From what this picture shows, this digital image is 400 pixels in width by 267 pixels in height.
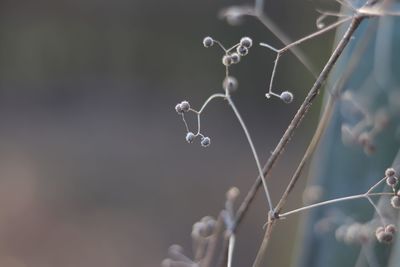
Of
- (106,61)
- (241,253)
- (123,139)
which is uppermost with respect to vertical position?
(106,61)

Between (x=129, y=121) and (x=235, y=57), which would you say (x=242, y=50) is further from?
(x=129, y=121)

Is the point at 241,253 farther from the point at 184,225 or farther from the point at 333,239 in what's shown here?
the point at 333,239

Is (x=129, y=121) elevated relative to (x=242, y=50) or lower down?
elevated

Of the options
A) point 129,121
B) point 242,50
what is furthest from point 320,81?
point 129,121

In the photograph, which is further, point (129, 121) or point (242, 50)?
point (129, 121)

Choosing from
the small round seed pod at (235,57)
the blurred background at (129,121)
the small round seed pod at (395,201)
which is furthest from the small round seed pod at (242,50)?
the blurred background at (129,121)

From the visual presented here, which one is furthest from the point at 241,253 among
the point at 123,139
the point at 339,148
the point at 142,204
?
the point at 339,148

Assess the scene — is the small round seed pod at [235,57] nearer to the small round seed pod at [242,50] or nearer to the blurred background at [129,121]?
the small round seed pod at [242,50]

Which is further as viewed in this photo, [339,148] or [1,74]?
[1,74]
